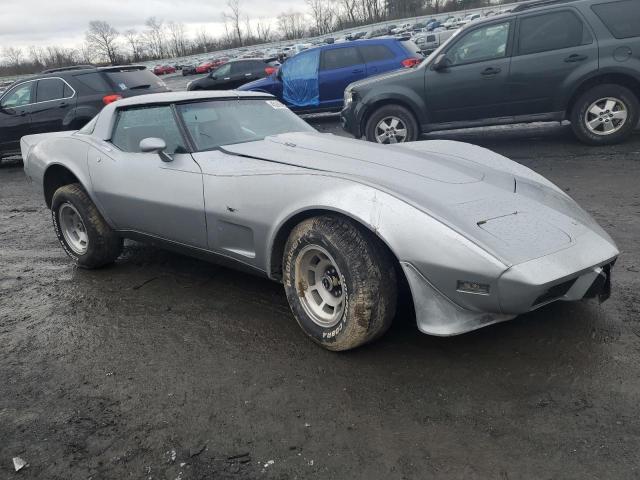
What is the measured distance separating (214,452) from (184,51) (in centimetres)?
9155

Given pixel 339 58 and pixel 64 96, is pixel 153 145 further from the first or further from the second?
pixel 339 58

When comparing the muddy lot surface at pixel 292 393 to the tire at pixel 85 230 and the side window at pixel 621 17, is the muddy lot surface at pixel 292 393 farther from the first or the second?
the side window at pixel 621 17

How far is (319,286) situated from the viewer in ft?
9.74

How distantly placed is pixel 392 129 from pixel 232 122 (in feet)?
14.9

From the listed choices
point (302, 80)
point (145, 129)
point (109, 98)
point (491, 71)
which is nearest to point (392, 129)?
point (491, 71)

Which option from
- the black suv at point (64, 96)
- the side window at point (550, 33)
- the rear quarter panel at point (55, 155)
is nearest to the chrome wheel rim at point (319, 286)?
the rear quarter panel at point (55, 155)

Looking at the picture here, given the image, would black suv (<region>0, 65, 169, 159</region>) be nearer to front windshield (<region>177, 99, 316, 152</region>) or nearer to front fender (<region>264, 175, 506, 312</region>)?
front windshield (<region>177, 99, 316, 152</region>)

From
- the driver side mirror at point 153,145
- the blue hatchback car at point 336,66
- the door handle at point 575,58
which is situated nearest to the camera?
the driver side mirror at point 153,145

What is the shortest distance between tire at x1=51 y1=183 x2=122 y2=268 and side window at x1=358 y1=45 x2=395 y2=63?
8123mm

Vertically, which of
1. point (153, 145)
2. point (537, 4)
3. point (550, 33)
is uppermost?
point (537, 4)

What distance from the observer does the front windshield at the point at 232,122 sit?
3.72 m

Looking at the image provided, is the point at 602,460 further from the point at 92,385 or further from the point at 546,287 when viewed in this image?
the point at 92,385

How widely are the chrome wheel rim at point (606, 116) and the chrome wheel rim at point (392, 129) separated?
8.06ft

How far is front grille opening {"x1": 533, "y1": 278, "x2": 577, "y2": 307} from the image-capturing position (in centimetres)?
238
